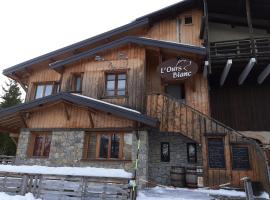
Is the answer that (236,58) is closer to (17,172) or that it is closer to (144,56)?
(144,56)

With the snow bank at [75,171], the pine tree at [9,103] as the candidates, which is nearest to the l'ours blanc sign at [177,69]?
the snow bank at [75,171]

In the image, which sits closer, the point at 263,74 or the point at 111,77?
the point at 263,74

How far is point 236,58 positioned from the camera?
1280cm

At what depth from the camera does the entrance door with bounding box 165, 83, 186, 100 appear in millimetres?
14164

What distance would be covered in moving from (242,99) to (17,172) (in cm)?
1256

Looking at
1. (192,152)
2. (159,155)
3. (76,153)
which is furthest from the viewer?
(159,155)

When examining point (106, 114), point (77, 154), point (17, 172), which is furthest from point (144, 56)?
point (17, 172)

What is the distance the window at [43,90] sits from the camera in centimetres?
1597

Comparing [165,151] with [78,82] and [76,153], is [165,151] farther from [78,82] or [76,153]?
[78,82]

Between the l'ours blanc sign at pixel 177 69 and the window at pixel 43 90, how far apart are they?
7.88 meters

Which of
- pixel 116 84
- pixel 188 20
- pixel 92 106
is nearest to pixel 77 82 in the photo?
pixel 116 84

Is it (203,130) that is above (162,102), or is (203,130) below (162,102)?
below

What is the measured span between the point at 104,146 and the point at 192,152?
4.59m

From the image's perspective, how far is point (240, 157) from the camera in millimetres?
11008
